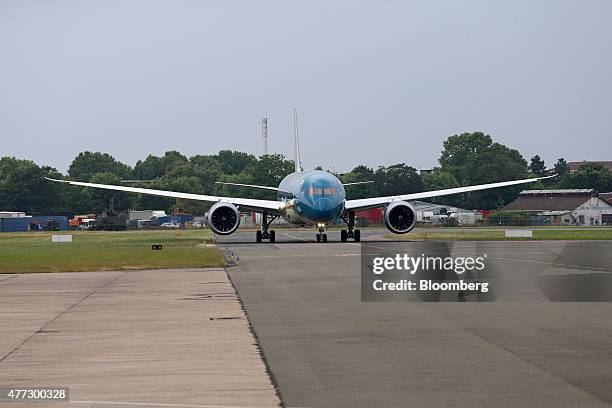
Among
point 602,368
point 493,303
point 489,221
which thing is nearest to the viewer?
point 602,368

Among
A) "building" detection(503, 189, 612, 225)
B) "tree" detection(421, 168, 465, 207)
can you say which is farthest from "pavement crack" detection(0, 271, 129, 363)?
"tree" detection(421, 168, 465, 207)

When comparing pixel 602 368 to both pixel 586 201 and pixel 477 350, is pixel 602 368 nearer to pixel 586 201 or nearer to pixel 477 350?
pixel 477 350

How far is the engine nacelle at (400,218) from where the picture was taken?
64250 millimetres

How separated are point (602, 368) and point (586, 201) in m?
132

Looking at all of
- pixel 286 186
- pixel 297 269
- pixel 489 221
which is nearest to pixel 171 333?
pixel 297 269

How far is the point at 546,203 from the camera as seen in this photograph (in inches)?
5896

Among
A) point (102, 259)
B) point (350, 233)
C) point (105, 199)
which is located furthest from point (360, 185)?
point (102, 259)

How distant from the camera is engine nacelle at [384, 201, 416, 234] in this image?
64250 millimetres

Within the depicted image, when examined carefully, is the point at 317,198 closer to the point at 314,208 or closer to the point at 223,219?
the point at 314,208

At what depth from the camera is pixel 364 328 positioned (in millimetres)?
19609

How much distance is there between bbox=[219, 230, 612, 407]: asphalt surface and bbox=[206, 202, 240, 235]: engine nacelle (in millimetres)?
33370

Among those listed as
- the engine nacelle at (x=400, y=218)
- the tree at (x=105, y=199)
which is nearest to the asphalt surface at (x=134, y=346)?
the engine nacelle at (x=400, y=218)

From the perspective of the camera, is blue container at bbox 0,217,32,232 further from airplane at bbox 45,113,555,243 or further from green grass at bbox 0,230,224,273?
green grass at bbox 0,230,224,273

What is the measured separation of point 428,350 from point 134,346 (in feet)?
15.8
